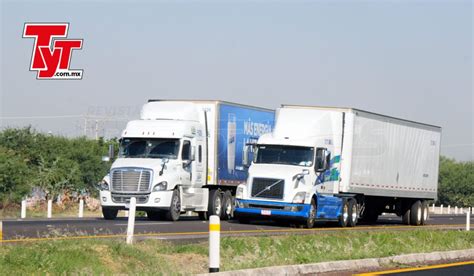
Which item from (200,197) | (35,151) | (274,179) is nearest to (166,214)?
(200,197)

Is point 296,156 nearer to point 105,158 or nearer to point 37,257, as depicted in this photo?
point 105,158

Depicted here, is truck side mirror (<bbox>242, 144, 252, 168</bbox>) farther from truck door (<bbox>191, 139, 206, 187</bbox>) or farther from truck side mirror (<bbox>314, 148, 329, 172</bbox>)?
truck side mirror (<bbox>314, 148, 329, 172</bbox>)

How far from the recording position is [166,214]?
108 feet

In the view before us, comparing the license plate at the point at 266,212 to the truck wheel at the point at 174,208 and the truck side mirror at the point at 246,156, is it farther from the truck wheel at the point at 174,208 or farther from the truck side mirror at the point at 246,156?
the truck wheel at the point at 174,208

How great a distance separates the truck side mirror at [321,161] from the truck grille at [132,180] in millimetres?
5472

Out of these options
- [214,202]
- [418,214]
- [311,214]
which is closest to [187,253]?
[311,214]

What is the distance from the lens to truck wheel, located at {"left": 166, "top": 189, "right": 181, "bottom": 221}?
32469 millimetres

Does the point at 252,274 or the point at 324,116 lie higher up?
the point at 324,116

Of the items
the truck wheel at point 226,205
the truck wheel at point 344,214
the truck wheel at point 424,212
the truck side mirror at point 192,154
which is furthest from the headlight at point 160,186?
the truck wheel at point 424,212

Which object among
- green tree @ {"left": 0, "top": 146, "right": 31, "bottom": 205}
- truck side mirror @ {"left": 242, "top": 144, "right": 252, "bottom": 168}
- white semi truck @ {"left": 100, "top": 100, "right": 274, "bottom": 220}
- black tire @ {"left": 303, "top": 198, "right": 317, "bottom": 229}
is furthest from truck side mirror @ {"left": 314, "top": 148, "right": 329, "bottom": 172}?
green tree @ {"left": 0, "top": 146, "right": 31, "bottom": 205}

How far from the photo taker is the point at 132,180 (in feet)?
105

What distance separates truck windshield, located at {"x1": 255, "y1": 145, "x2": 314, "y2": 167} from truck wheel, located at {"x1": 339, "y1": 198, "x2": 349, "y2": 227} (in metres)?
2.90

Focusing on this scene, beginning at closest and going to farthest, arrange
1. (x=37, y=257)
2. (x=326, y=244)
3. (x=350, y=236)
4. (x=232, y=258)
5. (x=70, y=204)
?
(x=37, y=257) < (x=232, y=258) < (x=326, y=244) < (x=350, y=236) < (x=70, y=204)

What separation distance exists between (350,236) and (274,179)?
26.3 ft
